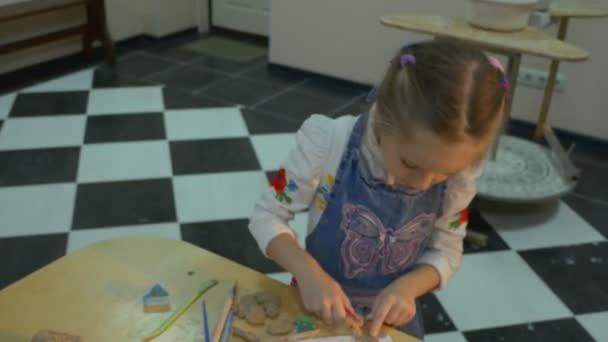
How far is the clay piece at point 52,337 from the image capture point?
687 mm

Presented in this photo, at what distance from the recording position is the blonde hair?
70cm

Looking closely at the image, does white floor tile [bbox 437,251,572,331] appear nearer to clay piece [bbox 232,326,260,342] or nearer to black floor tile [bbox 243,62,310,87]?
clay piece [bbox 232,326,260,342]

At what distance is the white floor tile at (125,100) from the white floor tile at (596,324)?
192cm

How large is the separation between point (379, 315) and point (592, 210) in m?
1.62

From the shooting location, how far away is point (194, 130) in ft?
8.39

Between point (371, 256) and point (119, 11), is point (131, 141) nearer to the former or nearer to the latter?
point (119, 11)

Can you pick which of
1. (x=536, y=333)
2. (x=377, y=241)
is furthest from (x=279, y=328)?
(x=536, y=333)

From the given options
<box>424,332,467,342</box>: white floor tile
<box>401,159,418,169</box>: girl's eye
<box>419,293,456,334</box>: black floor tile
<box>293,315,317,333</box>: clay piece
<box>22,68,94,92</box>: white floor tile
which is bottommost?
<box>424,332,467,342</box>: white floor tile

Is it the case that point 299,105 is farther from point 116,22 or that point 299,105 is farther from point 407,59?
point 407,59

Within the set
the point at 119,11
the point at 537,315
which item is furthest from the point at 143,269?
the point at 119,11

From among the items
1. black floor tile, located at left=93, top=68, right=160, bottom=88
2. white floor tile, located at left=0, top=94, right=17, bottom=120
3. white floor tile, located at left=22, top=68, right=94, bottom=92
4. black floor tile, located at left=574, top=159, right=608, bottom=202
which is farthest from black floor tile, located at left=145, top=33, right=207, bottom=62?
black floor tile, located at left=574, top=159, right=608, bottom=202

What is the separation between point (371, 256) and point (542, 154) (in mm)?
1550

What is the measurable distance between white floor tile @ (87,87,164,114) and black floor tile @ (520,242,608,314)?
1.74 meters

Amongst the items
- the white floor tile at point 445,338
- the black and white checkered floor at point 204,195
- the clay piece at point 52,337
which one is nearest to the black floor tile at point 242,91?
the black and white checkered floor at point 204,195
